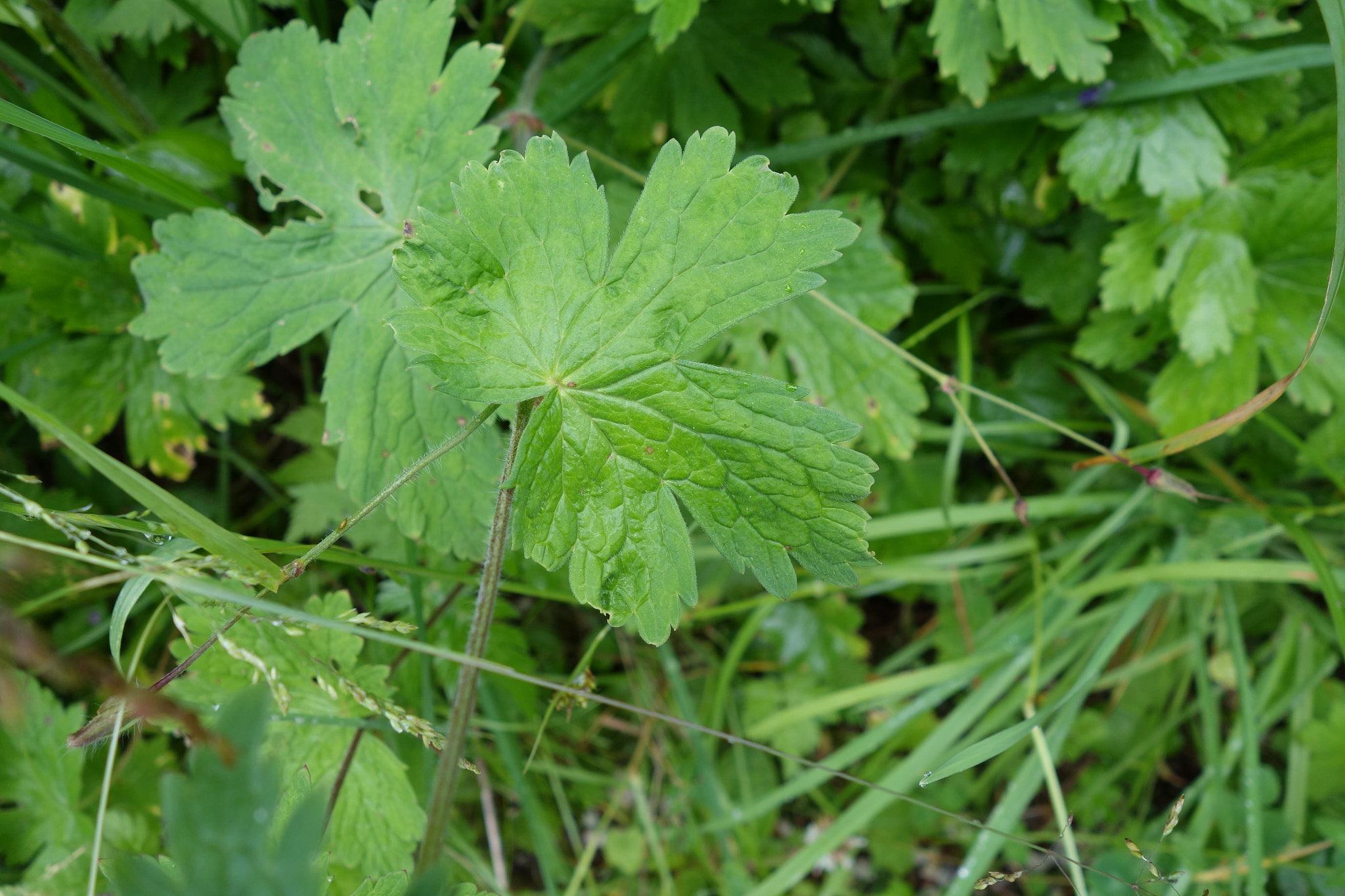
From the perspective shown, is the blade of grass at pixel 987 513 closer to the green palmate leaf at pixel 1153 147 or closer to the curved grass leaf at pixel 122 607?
the green palmate leaf at pixel 1153 147

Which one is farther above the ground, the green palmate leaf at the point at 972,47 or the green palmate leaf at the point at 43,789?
the green palmate leaf at the point at 972,47

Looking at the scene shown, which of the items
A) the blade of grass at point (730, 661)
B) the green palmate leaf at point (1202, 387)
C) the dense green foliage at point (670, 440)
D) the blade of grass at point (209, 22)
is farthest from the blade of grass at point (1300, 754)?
the blade of grass at point (209, 22)

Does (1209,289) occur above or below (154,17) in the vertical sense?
below

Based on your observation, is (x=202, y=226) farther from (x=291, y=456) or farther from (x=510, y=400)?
(x=291, y=456)

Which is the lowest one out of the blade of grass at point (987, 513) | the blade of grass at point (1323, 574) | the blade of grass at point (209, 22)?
the blade of grass at point (987, 513)

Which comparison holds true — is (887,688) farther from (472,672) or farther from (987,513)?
(472,672)

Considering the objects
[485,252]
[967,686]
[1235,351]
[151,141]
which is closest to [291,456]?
[151,141]

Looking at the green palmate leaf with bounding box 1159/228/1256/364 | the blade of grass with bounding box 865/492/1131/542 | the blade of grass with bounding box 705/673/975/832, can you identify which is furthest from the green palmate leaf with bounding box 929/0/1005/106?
the blade of grass with bounding box 705/673/975/832

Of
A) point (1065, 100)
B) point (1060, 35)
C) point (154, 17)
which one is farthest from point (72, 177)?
point (1065, 100)
